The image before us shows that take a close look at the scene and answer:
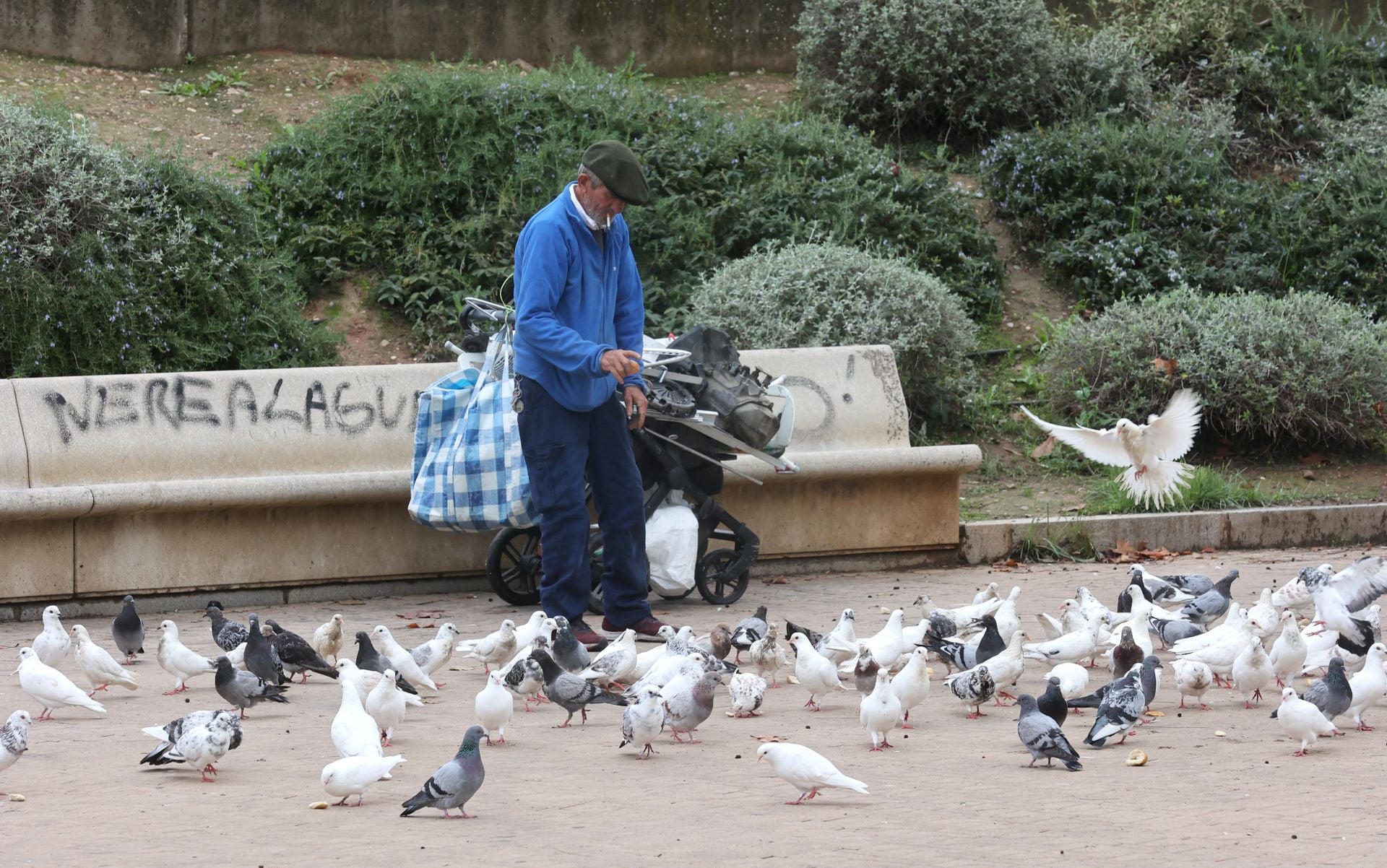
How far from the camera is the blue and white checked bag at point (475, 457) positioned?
789 centimetres

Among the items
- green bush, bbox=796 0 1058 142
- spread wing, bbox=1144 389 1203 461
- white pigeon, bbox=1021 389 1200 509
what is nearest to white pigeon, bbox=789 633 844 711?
white pigeon, bbox=1021 389 1200 509

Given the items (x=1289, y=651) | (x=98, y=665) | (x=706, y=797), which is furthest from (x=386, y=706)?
(x=1289, y=651)

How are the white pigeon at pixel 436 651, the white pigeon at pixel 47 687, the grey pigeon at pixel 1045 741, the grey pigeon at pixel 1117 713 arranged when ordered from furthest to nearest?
1. the white pigeon at pixel 436 651
2. the white pigeon at pixel 47 687
3. the grey pigeon at pixel 1117 713
4. the grey pigeon at pixel 1045 741

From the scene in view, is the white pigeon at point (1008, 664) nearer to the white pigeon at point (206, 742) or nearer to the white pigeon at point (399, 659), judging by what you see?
the white pigeon at point (399, 659)

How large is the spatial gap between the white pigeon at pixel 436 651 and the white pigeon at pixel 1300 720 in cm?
327

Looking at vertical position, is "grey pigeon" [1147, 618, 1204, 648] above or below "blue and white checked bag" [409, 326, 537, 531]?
below

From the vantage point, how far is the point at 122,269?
10.6 meters

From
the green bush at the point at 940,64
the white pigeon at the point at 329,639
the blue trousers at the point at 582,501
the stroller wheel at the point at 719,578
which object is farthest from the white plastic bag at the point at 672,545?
the green bush at the point at 940,64

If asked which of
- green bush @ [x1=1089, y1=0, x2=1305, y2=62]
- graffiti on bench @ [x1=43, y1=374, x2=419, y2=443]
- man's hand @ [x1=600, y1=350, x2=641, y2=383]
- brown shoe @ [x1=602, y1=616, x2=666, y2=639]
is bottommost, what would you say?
brown shoe @ [x1=602, y1=616, x2=666, y2=639]

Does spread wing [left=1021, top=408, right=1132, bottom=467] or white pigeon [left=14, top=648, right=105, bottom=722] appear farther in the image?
spread wing [left=1021, top=408, right=1132, bottom=467]

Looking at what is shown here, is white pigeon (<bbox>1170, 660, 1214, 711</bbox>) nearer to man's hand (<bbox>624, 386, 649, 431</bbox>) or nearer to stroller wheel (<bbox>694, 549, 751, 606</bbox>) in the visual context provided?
man's hand (<bbox>624, 386, 649, 431</bbox>)

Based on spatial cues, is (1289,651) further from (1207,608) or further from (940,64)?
(940,64)

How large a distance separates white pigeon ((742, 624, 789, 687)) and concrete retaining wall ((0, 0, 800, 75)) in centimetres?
1054

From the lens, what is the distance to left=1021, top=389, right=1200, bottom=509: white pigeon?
31.7ft
